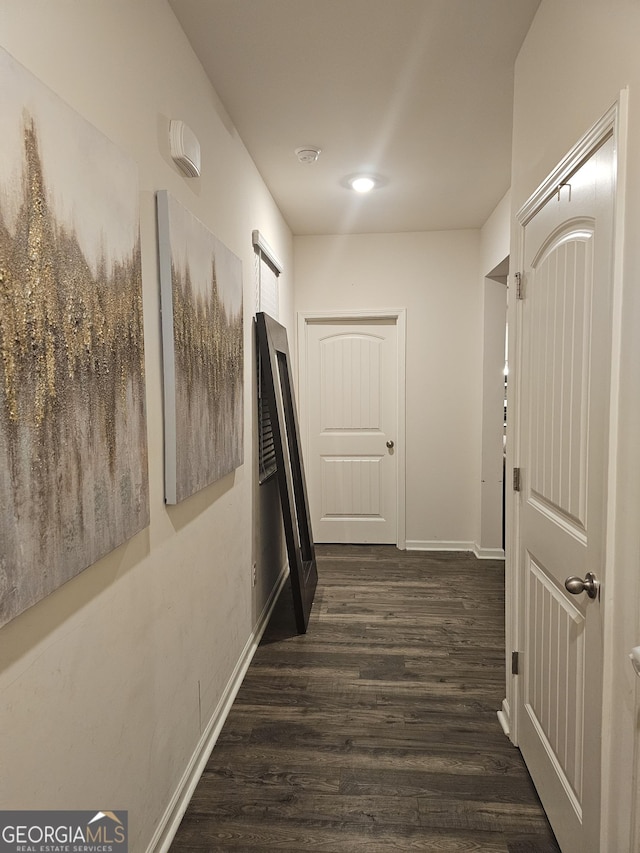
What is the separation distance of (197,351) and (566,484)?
129cm

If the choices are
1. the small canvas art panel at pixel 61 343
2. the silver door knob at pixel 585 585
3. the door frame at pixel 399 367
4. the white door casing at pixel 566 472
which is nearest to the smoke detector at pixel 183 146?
the small canvas art panel at pixel 61 343

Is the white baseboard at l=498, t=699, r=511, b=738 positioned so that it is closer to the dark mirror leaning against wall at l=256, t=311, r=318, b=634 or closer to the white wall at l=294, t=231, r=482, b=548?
the dark mirror leaning against wall at l=256, t=311, r=318, b=634

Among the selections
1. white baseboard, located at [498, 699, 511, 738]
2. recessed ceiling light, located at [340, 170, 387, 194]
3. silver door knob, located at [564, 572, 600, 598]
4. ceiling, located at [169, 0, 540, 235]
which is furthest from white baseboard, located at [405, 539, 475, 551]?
silver door knob, located at [564, 572, 600, 598]

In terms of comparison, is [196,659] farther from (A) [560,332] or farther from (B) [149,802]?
(A) [560,332]

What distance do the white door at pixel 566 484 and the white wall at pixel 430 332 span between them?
2.60 meters

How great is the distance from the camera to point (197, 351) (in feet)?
6.38

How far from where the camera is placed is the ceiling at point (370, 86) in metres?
1.87

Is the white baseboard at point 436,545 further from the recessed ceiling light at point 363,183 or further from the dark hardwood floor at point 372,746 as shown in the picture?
the recessed ceiling light at point 363,183

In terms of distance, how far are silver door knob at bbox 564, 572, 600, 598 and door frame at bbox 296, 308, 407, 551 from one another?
325 centimetres

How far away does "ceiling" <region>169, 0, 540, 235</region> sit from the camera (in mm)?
1866

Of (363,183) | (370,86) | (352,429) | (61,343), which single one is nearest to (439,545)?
(352,429)

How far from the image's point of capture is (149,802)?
1.57m

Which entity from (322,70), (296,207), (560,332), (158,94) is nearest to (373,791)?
(560,332)

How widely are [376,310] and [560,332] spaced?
3.07m
